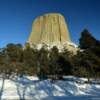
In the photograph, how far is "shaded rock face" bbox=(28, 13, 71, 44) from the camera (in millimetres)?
175250

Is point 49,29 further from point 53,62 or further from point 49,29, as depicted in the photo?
point 53,62

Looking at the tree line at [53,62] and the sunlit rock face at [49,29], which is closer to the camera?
the tree line at [53,62]

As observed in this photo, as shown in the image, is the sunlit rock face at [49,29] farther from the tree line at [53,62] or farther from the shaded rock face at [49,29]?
the tree line at [53,62]

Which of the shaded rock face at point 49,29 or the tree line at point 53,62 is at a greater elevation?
the shaded rock face at point 49,29

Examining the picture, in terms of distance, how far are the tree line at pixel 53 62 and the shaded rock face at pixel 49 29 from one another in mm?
103092

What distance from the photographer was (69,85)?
33500 millimetres

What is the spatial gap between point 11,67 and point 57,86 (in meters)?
A: 25.1

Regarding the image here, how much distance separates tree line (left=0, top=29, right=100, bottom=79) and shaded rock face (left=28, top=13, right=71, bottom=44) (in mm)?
103092

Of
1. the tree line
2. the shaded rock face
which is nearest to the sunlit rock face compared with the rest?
the shaded rock face

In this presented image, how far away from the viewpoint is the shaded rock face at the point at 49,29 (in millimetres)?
175250

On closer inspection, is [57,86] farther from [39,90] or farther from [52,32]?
[52,32]

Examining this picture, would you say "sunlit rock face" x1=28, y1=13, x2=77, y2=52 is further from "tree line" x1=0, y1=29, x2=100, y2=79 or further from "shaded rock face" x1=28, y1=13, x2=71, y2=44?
"tree line" x1=0, y1=29, x2=100, y2=79

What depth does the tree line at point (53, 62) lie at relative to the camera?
48.1 metres

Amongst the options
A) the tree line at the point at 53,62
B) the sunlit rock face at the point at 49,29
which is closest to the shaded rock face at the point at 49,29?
the sunlit rock face at the point at 49,29
